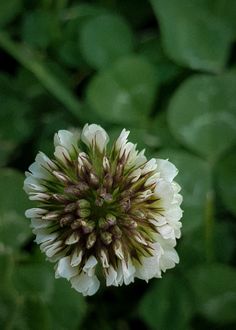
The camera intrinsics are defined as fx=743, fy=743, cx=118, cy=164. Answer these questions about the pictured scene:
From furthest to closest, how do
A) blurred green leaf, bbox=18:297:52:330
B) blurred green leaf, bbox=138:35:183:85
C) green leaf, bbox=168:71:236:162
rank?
blurred green leaf, bbox=138:35:183:85 < green leaf, bbox=168:71:236:162 < blurred green leaf, bbox=18:297:52:330

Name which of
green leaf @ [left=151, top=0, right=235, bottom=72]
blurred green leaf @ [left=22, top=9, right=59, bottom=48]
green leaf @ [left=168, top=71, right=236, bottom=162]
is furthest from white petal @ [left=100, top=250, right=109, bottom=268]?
blurred green leaf @ [left=22, top=9, right=59, bottom=48]

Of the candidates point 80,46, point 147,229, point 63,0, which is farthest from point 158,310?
point 63,0

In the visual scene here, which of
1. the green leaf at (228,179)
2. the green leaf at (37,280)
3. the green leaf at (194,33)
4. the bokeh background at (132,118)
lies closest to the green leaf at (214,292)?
the bokeh background at (132,118)

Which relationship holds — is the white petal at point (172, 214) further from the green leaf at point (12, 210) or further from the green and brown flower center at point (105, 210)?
the green leaf at point (12, 210)

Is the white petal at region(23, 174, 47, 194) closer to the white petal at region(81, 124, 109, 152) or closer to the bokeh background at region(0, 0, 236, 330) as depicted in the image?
the white petal at region(81, 124, 109, 152)

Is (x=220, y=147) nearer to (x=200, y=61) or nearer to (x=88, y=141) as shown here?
(x=200, y=61)

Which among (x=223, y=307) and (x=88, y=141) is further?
(x=223, y=307)

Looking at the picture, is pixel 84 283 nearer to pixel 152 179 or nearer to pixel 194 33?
pixel 152 179

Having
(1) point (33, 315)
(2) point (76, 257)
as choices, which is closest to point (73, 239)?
(2) point (76, 257)
